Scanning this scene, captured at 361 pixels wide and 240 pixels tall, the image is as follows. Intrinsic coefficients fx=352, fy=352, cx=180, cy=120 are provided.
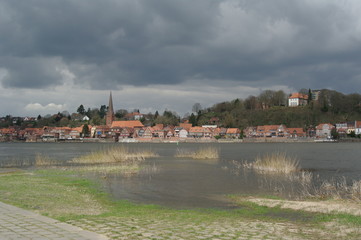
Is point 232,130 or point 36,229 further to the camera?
point 232,130

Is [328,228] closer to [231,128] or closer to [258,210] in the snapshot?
[258,210]

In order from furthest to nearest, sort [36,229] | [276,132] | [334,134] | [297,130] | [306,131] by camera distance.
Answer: [306,131]
[276,132]
[297,130]
[334,134]
[36,229]

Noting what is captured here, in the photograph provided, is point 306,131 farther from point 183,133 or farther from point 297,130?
point 183,133

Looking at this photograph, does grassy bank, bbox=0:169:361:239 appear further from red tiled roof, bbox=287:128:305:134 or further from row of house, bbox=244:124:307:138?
red tiled roof, bbox=287:128:305:134

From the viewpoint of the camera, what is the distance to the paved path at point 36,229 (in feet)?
24.6

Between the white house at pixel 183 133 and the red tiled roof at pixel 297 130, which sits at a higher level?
the red tiled roof at pixel 297 130

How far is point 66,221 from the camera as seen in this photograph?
9.44m

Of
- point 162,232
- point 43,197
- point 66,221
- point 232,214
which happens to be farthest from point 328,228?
point 43,197

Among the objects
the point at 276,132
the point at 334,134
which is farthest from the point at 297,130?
the point at 334,134

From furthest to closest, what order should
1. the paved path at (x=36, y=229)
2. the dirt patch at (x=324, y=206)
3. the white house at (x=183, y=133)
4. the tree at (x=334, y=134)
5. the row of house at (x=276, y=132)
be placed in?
1. the white house at (x=183, y=133)
2. the row of house at (x=276, y=132)
3. the tree at (x=334, y=134)
4. the dirt patch at (x=324, y=206)
5. the paved path at (x=36, y=229)

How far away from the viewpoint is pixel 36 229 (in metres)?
8.14

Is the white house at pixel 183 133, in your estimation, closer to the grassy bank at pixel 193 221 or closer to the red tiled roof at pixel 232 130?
the red tiled roof at pixel 232 130

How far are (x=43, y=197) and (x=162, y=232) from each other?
8027 millimetres

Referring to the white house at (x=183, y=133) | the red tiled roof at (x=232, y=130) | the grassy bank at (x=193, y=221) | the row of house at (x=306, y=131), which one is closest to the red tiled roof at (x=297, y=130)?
the row of house at (x=306, y=131)
